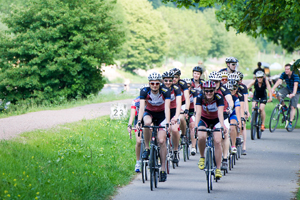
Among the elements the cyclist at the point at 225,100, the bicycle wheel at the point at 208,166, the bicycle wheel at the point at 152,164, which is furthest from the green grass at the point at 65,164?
the cyclist at the point at 225,100

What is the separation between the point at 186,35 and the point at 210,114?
9909 cm

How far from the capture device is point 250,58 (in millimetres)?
115438

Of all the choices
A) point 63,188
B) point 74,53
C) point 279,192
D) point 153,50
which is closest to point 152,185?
point 63,188

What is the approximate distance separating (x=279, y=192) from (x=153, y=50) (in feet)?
244

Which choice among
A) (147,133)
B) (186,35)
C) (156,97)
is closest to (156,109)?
(156,97)

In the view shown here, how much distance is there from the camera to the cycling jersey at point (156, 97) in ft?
28.8

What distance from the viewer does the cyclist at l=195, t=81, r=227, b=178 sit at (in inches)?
332

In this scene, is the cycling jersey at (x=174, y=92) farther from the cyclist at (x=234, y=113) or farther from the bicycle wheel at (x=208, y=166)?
the bicycle wheel at (x=208, y=166)

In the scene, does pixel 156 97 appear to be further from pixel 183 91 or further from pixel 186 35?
pixel 186 35

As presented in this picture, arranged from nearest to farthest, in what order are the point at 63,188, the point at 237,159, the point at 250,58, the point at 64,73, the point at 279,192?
the point at 63,188
the point at 279,192
the point at 237,159
the point at 64,73
the point at 250,58

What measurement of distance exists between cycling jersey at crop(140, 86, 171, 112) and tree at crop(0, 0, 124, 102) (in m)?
16.5

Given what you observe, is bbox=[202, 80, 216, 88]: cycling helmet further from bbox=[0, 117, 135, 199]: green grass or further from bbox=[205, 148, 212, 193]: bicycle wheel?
bbox=[0, 117, 135, 199]: green grass

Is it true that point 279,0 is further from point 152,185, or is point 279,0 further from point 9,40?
point 9,40

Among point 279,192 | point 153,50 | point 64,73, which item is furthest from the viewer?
point 153,50
